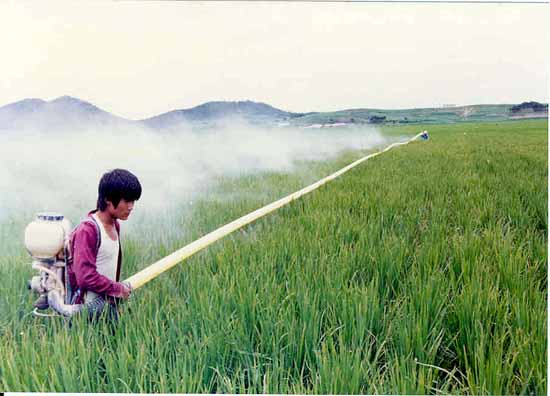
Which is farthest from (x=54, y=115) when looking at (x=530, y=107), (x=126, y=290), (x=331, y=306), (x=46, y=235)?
(x=530, y=107)

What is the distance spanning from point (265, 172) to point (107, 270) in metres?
0.98

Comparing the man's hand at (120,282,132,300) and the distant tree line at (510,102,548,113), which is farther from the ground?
the distant tree line at (510,102,548,113)

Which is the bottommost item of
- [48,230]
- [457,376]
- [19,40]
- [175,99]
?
[457,376]

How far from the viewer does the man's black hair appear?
1.05 m

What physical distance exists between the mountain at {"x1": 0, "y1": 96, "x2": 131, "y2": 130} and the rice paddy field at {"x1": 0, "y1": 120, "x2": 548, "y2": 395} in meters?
0.27

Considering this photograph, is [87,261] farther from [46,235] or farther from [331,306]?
[331,306]

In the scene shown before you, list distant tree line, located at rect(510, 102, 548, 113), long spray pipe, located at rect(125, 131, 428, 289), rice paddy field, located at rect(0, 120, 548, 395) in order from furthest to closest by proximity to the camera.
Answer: distant tree line, located at rect(510, 102, 548, 113), long spray pipe, located at rect(125, 131, 428, 289), rice paddy field, located at rect(0, 120, 548, 395)

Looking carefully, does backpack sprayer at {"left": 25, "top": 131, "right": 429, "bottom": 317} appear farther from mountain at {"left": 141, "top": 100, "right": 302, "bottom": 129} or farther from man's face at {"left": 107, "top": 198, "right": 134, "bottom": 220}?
mountain at {"left": 141, "top": 100, "right": 302, "bottom": 129}

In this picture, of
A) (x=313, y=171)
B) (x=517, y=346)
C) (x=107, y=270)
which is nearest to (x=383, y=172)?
(x=313, y=171)

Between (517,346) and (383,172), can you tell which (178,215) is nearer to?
(517,346)

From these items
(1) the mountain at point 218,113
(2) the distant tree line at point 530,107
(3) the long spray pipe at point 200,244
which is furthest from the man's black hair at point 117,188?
(2) the distant tree line at point 530,107

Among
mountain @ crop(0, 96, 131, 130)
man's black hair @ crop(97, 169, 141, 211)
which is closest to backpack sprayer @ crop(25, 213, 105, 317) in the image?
man's black hair @ crop(97, 169, 141, 211)

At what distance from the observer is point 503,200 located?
5.23 ft

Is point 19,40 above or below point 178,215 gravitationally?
above
